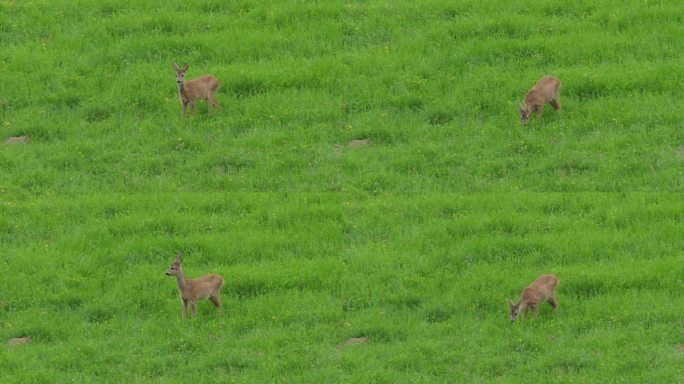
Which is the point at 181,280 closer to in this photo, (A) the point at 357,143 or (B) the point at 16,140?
(A) the point at 357,143

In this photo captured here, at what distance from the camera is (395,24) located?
1475 inches

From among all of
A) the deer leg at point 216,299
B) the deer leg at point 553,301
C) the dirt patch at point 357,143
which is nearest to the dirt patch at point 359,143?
the dirt patch at point 357,143

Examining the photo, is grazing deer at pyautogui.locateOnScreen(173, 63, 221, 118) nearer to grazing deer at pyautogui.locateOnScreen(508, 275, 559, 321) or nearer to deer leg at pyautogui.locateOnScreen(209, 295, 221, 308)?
deer leg at pyautogui.locateOnScreen(209, 295, 221, 308)

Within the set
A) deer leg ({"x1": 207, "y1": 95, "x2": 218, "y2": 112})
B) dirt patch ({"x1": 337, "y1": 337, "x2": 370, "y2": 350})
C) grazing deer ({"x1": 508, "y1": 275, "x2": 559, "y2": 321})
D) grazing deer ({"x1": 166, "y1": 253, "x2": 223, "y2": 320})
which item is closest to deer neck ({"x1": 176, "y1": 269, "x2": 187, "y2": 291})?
grazing deer ({"x1": 166, "y1": 253, "x2": 223, "y2": 320})

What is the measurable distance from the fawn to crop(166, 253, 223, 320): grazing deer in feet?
28.7

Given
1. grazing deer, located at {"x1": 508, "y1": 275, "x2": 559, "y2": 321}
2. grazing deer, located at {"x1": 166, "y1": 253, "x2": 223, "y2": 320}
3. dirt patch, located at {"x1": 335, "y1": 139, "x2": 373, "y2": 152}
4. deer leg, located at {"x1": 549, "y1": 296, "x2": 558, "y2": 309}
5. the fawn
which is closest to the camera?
grazing deer, located at {"x1": 508, "y1": 275, "x2": 559, "y2": 321}

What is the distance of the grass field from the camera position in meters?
26.0

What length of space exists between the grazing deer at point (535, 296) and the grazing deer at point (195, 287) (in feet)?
16.6

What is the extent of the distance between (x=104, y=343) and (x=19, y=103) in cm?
1032

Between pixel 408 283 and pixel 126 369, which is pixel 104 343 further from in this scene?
pixel 408 283

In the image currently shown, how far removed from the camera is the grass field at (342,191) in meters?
26.0

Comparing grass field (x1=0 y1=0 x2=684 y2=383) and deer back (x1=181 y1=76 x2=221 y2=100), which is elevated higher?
deer back (x1=181 y1=76 x2=221 y2=100)

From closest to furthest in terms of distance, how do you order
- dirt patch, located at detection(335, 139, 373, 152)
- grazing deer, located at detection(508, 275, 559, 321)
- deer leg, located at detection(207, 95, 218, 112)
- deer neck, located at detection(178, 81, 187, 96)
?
grazing deer, located at detection(508, 275, 559, 321) < dirt patch, located at detection(335, 139, 373, 152) < deer neck, located at detection(178, 81, 187, 96) < deer leg, located at detection(207, 95, 218, 112)

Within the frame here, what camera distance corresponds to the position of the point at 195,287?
27.0 m
